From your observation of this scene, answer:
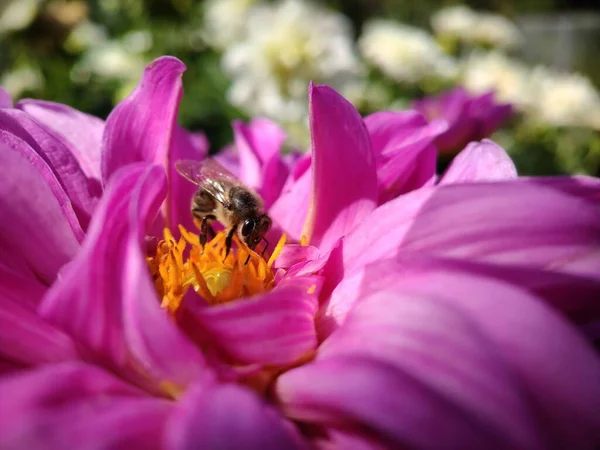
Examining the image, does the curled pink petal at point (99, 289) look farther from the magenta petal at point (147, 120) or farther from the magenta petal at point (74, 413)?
the magenta petal at point (147, 120)

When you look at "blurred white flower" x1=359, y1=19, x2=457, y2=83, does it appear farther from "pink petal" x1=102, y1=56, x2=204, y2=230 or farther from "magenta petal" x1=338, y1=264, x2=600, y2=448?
"magenta petal" x1=338, y1=264, x2=600, y2=448

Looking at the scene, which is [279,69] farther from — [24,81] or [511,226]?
[511,226]

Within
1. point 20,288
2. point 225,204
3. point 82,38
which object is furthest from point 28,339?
point 82,38

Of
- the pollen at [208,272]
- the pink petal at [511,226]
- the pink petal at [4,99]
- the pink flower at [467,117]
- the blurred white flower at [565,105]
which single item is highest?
the pink petal at [4,99]

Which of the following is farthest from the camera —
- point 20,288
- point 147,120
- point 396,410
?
point 147,120

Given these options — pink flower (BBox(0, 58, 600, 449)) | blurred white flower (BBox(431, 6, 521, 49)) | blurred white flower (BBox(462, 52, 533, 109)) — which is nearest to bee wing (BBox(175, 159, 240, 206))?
pink flower (BBox(0, 58, 600, 449))

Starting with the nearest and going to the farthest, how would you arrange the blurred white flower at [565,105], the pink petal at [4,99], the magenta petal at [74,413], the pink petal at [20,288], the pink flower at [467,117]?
the magenta petal at [74,413] → the pink petal at [20,288] → the pink petal at [4,99] → the pink flower at [467,117] → the blurred white flower at [565,105]

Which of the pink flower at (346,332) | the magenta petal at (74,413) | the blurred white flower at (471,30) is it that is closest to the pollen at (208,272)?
the pink flower at (346,332)
